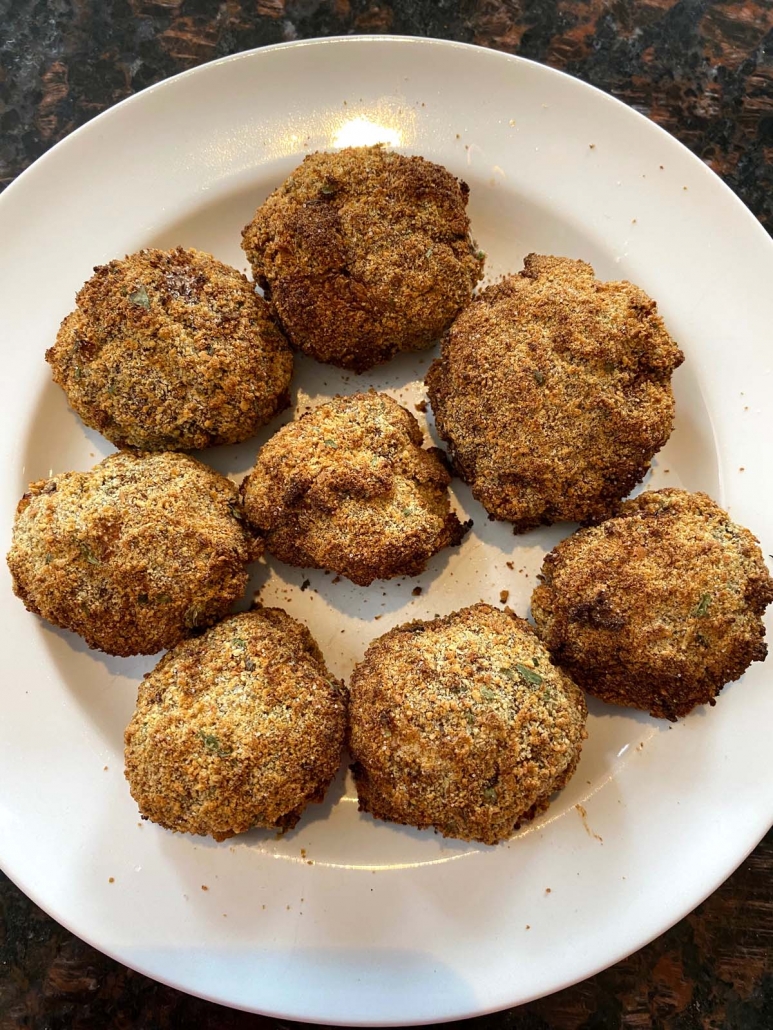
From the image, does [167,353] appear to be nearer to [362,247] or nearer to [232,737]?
[362,247]

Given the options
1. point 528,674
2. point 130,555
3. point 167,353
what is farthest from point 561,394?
point 130,555

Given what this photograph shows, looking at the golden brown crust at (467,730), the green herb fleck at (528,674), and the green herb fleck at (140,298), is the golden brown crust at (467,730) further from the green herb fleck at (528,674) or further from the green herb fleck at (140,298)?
the green herb fleck at (140,298)

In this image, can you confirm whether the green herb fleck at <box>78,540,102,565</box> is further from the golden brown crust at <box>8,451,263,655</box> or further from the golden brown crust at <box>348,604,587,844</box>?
the golden brown crust at <box>348,604,587,844</box>

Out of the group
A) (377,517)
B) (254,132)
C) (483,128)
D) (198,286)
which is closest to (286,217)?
(198,286)

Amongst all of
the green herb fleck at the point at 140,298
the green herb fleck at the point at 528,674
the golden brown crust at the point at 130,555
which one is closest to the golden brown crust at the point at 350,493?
the golden brown crust at the point at 130,555

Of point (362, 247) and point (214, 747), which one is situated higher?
point (362, 247)

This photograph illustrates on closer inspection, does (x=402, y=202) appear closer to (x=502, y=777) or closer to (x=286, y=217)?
(x=286, y=217)
